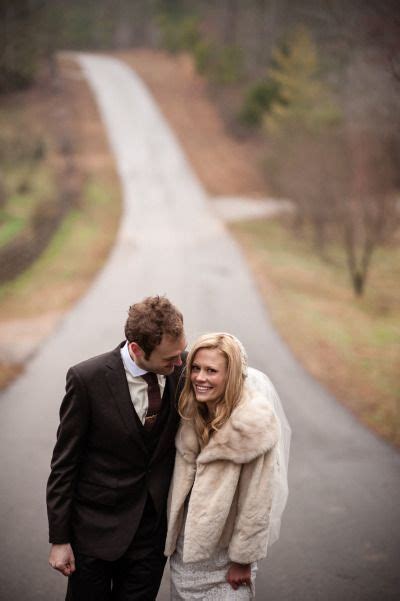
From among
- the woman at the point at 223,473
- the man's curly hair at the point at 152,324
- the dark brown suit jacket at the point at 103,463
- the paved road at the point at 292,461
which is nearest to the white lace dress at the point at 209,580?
the woman at the point at 223,473

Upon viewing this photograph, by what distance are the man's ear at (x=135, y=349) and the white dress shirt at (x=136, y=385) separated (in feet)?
0.34

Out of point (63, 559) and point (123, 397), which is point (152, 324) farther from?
point (63, 559)

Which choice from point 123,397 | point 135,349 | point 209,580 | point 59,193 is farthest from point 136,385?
point 59,193

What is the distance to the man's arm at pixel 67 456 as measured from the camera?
9.45 feet

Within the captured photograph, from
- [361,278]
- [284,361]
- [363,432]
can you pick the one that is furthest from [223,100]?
[363,432]

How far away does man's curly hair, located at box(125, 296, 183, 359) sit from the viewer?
2.79m

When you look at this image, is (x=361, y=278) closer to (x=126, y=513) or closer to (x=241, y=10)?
(x=126, y=513)

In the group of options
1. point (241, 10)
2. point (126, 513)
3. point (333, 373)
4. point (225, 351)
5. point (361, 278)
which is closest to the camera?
point (225, 351)

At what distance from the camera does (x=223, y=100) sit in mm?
39844

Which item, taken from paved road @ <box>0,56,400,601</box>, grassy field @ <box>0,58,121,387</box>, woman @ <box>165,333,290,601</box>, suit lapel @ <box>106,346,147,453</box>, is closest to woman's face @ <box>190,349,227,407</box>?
woman @ <box>165,333,290,601</box>

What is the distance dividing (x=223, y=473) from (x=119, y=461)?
1.73 feet

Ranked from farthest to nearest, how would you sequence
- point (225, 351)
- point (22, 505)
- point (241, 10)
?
point (241, 10)
point (22, 505)
point (225, 351)

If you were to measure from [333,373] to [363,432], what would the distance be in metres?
2.20

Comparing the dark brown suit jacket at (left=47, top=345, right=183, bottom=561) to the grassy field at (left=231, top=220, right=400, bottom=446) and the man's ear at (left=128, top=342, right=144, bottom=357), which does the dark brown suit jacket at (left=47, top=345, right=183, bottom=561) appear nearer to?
the man's ear at (left=128, top=342, right=144, bottom=357)
